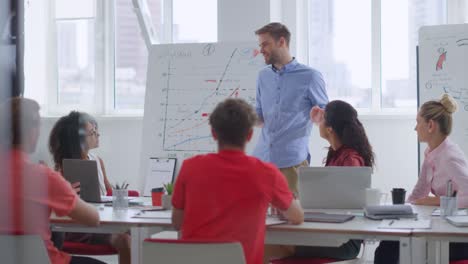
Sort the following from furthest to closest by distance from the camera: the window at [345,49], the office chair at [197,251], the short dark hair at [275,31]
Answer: the window at [345,49] < the short dark hair at [275,31] < the office chair at [197,251]

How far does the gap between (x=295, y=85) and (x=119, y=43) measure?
2.50 meters

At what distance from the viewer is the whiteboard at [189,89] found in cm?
459

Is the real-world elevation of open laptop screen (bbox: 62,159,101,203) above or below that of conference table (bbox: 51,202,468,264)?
above

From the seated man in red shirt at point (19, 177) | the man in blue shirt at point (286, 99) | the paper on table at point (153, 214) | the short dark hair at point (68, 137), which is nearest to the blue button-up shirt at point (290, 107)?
the man in blue shirt at point (286, 99)

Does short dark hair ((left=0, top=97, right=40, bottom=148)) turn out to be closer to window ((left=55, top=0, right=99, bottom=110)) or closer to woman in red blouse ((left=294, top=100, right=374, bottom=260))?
woman in red blouse ((left=294, top=100, right=374, bottom=260))

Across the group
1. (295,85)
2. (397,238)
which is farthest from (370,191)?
(295,85)

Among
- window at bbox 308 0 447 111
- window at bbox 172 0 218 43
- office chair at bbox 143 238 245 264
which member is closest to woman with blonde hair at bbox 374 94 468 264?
office chair at bbox 143 238 245 264

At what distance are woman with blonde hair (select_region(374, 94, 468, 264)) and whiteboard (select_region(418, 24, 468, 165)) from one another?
1460 mm

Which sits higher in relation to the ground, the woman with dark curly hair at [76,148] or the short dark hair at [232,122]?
the short dark hair at [232,122]

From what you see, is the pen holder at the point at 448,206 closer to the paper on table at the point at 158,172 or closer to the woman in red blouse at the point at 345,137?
the woman in red blouse at the point at 345,137

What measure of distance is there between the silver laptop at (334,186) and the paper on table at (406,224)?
284mm

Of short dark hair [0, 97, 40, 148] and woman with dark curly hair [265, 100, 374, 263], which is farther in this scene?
woman with dark curly hair [265, 100, 374, 263]

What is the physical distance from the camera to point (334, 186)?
8.68 feet

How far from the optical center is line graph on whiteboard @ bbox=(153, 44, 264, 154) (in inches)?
180
